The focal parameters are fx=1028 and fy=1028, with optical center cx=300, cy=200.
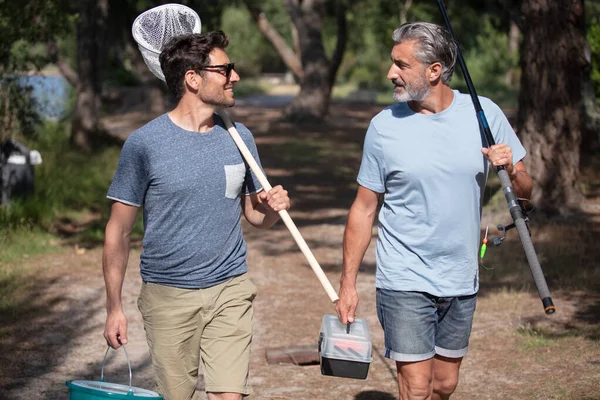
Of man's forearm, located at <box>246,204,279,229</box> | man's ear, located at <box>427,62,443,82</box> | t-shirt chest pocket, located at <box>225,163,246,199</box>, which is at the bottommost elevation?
man's forearm, located at <box>246,204,279,229</box>

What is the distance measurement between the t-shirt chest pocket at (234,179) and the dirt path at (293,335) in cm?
235

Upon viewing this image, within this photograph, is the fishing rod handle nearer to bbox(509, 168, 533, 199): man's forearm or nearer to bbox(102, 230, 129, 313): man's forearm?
bbox(509, 168, 533, 199): man's forearm

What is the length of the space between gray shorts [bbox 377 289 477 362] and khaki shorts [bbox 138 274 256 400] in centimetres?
58

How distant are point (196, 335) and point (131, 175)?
0.69m

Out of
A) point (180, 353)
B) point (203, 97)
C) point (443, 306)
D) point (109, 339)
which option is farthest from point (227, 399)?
point (203, 97)

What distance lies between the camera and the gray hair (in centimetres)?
408

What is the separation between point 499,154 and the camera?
3916mm

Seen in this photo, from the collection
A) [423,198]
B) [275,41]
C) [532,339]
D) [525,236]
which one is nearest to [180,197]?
[423,198]

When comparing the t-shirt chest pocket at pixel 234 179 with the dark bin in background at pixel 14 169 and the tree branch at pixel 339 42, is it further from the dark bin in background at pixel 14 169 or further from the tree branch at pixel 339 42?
the tree branch at pixel 339 42

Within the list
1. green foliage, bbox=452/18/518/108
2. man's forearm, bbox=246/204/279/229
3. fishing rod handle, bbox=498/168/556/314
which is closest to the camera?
fishing rod handle, bbox=498/168/556/314

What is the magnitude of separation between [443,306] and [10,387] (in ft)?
10.6

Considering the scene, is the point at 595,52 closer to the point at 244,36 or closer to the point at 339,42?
the point at 339,42

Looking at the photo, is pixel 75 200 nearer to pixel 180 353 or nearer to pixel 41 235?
pixel 41 235


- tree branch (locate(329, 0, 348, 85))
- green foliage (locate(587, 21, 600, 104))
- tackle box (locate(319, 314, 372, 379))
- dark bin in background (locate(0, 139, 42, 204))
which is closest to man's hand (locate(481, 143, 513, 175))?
tackle box (locate(319, 314, 372, 379))
